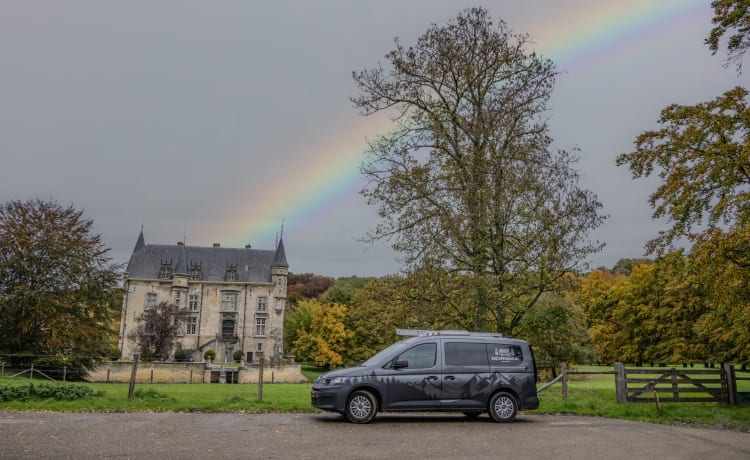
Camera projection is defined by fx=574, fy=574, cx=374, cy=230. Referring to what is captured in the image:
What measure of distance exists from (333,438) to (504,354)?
500cm

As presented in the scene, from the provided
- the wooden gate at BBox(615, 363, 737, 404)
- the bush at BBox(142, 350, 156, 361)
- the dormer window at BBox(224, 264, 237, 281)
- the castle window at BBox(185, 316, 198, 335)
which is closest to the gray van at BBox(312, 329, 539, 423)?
the wooden gate at BBox(615, 363, 737, 404)

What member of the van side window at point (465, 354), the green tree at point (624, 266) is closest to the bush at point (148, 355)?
the van side window at point (465, 354)

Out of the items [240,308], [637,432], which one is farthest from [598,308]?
→ [637,432]

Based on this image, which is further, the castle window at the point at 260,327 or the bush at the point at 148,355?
the castle window at the point at 260,327

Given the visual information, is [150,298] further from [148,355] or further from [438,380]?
[438,380]

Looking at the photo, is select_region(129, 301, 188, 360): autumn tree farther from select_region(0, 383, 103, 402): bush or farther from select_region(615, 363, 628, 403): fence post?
select_region(615, 363, 628, 403): fence post

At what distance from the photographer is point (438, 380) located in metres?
12.4

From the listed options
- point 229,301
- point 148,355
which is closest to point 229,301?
point 229,301

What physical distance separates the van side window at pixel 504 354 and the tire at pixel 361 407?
2962mm

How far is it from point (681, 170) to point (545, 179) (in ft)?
13.1

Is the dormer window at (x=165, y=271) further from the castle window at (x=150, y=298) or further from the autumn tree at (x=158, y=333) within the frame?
the autumn tree at (x=158, y=333)

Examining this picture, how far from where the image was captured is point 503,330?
61.2 ft

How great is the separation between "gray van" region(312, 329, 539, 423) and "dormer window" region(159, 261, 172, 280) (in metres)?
69.3

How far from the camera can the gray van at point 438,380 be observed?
11961mm
